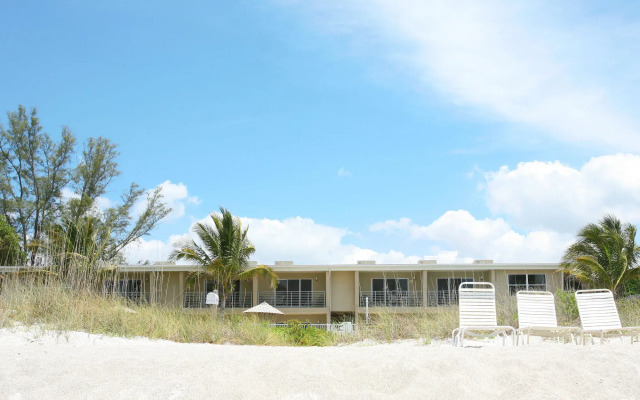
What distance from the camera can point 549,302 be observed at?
31.4ft

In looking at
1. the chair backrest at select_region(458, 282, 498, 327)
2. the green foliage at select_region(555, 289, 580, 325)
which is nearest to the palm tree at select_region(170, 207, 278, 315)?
the green foliage at select_region(555, 289, 580, 325)

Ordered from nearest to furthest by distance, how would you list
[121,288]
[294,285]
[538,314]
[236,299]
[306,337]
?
[538,314] → [306,337] → [121,288] → [294,285] → [236,299]

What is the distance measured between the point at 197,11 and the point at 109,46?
15.7 ft

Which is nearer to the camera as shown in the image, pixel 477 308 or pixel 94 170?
pixel 477 308

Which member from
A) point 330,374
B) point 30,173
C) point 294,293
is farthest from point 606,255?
point 30,173

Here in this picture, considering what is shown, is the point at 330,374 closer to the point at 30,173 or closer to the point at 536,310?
the point at 536,310

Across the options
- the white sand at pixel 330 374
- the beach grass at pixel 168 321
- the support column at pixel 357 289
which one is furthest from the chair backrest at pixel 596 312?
the support column at pixel 357 289

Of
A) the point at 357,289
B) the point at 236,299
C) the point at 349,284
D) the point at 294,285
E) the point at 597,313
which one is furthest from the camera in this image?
the point at 236,299

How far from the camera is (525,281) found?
83.1 feet

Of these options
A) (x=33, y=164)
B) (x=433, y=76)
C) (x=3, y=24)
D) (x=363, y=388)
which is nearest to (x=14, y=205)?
(x=33, y=164)

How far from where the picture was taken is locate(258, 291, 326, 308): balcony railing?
86.5 feet

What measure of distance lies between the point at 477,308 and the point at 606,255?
1118 cm

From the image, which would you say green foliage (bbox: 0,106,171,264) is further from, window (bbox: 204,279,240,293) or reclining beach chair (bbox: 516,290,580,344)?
reclining beach chair (bbox: 516,290,580,344)

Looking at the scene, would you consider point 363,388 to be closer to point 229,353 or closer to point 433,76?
point 229,353
